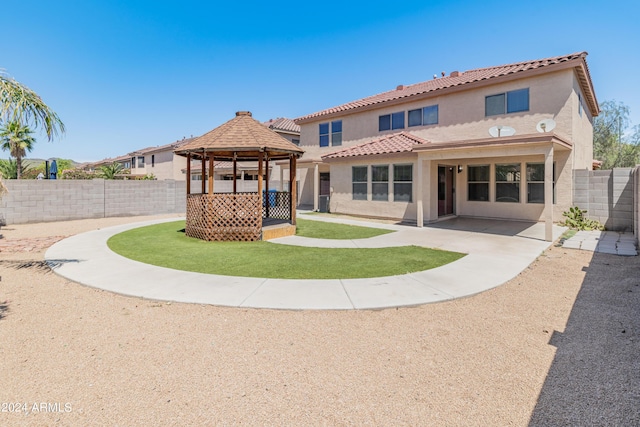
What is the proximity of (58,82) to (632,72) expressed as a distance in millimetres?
35272

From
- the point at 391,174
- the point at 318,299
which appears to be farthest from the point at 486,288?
the point at 391,174

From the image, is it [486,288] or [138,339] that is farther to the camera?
[486,288]

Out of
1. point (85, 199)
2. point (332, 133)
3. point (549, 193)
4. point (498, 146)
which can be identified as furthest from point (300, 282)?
point (332, 133)

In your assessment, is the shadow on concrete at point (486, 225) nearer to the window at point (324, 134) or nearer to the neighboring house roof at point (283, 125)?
the window at point (324, 134)

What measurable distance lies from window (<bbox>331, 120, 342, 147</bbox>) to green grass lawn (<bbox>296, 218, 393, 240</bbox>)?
29.0ft

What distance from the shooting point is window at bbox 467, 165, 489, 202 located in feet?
51.1

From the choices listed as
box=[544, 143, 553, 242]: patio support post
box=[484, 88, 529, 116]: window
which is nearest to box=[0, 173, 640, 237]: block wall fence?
box=[544, 143, 553, 242]: patio support post

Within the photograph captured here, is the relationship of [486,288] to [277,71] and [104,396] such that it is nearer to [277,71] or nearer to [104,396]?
[104,396]

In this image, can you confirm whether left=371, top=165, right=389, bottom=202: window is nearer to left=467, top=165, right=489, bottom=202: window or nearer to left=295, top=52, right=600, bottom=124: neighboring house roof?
left=467, top=165, right=489, bottom=202: window

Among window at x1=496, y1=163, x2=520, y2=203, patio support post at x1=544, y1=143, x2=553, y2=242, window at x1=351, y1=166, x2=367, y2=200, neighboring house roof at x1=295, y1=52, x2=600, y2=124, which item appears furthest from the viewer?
window at x1=351, y1=166, x2=367, y2=200

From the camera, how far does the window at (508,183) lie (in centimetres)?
1459

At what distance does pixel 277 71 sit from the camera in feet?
75.4

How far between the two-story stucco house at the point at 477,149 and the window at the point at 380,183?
51 mm

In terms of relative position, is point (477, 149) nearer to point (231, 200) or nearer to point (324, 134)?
point (231, 200)
